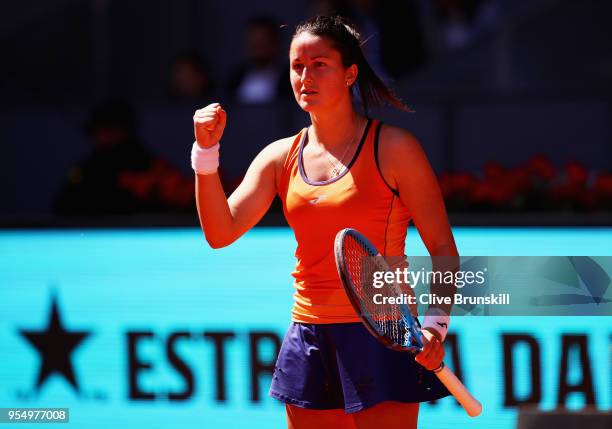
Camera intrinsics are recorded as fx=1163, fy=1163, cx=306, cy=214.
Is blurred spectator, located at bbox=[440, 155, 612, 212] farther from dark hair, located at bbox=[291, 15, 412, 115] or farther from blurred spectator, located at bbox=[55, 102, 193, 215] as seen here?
dark hair, located at bbox=[291, 15, 412, 115]

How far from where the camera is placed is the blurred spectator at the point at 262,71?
770cm

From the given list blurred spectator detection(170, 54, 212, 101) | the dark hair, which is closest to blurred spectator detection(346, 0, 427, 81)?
blurred spectator detection(170, 54, 212, 101)

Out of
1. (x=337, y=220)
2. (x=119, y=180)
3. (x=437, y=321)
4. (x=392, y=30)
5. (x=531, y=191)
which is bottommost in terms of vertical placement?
(x=437, y=321)

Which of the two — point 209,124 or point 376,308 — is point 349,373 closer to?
point 376,308

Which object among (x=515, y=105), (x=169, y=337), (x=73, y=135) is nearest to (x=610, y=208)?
(x=515, y=105)

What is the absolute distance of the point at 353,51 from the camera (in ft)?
10.3

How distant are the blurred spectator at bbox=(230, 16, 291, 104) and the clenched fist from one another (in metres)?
4.60

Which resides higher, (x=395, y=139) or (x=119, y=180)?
(x=119, y=180)

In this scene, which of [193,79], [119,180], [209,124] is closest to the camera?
[209,124]

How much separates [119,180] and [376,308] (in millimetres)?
3873

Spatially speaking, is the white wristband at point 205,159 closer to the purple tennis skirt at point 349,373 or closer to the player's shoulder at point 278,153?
the player's shoulder at point 278,153

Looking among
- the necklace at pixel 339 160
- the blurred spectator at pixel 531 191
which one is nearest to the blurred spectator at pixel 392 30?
the blurred spectator at pixel 531 191

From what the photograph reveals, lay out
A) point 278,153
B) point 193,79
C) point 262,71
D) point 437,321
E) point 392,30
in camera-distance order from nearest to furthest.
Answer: point 437,321, point 278,153, point 262,71, point 193,79, point 392,30

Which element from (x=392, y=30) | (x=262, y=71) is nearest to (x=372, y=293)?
(x=262, y=71)
